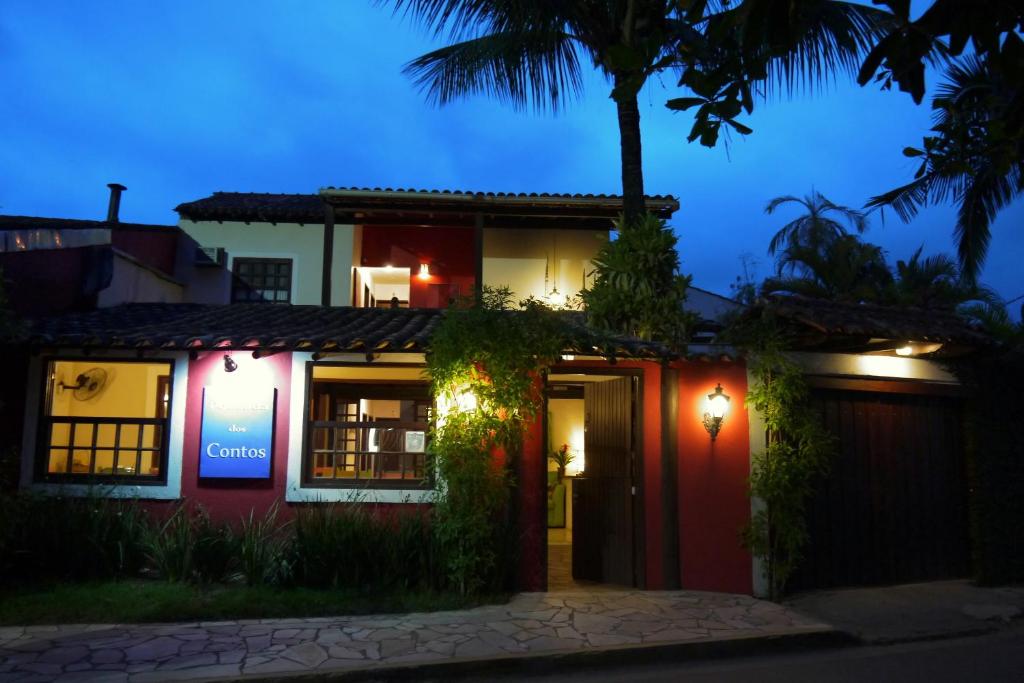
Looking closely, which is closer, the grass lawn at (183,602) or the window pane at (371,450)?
Answer: the grass lawn at (183,602)

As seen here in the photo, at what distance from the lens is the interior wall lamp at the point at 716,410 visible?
8.31 meters

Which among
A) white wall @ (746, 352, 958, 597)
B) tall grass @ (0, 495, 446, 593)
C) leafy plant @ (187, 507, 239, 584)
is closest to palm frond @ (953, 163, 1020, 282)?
white wall @ (746, 352, 958, 597)

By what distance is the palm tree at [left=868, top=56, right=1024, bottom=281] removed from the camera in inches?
215

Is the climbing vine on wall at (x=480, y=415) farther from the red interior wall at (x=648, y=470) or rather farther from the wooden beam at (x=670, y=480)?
the wooden beam at (x=670, y=480)

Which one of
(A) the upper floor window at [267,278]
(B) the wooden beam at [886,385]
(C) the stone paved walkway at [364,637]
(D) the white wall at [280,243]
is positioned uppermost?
(D) the white wall at [280,243]

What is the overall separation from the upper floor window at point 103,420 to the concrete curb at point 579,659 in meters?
4.23

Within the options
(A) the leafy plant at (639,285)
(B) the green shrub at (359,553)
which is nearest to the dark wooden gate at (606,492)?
(A) the leafy plant at (639,285)

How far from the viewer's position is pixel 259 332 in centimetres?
902

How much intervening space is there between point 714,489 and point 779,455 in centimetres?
79

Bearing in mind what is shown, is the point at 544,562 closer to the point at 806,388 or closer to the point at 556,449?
the point at 806,388

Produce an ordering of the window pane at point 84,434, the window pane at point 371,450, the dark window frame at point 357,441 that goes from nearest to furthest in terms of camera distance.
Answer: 1. the dark window frame at point 357,441
2. the window pane at point 371,450
3. the window pane at point 84,434

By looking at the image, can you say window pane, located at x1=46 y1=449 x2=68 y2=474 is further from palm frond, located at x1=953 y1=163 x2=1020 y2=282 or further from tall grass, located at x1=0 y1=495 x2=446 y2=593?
palm frond, located at x1=953 y1=163 x2=1020 y2=282

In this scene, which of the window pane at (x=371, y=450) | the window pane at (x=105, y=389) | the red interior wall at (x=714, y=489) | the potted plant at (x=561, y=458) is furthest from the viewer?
the potted plant at (x=561, y=458)

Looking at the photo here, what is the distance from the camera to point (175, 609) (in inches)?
267
